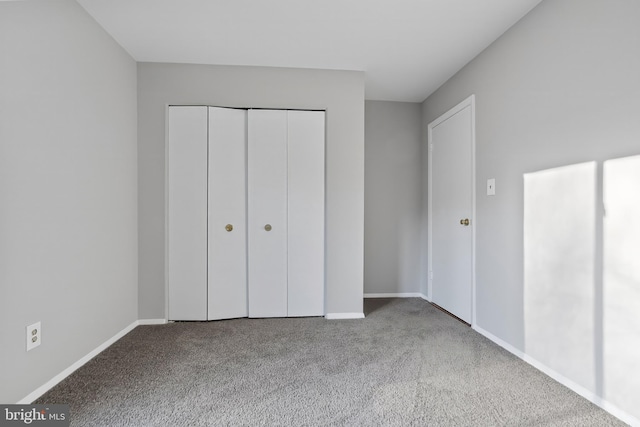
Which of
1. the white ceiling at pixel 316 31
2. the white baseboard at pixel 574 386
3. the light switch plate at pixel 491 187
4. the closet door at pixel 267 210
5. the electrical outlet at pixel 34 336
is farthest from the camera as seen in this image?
the closet door at pixel 267 210

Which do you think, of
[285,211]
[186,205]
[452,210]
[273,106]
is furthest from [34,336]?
[452,210]

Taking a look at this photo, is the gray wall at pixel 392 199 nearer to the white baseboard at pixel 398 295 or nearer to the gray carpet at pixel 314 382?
the white baseboard at pixel 398 295

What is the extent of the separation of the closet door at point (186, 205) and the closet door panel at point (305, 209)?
80 centimetres

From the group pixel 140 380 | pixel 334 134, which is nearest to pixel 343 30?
pixel 334 134

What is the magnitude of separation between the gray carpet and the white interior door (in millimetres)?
511

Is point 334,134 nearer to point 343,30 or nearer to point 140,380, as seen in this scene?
point 343,30

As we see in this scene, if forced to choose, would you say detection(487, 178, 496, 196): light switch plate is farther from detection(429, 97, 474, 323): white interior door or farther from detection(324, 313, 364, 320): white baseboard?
detection(324, 313, 364, 320): white baseboard

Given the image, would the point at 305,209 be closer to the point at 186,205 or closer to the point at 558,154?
the point at 186,205

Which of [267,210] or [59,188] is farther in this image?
[267,210]

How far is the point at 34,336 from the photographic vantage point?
1.81 metres

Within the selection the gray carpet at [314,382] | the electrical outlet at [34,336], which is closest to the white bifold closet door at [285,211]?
the gray carpet at [314,382]

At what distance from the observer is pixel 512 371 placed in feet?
7.02

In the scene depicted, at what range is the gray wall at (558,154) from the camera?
1666 mm

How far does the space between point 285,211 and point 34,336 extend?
195cm
